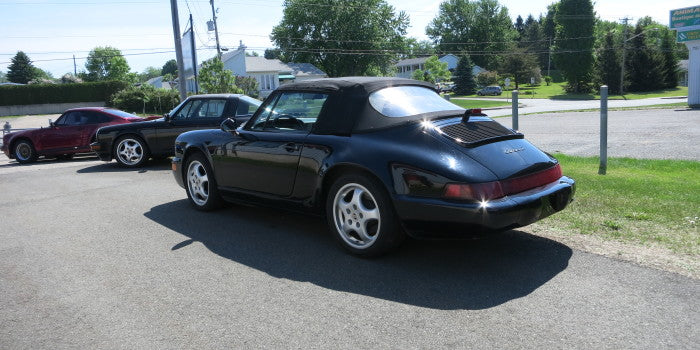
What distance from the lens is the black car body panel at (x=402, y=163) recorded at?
13.2 feet

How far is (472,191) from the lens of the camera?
3.94 meters

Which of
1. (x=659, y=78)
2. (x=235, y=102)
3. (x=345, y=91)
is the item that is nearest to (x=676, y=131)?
(x=235, y=102)

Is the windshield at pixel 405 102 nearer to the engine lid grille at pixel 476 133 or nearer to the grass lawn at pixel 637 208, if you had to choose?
the engine lid grille at pixel 476 133

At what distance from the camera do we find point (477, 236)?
3.98 m

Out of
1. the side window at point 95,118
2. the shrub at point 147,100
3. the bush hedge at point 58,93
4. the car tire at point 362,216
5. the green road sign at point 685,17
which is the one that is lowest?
the car tire at point 362,216

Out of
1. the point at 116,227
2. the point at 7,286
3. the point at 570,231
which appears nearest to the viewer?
the point at 7,286

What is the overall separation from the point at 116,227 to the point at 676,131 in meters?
15.2

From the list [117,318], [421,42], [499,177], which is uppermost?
[421,42]

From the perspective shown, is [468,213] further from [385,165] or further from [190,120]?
[190,120]

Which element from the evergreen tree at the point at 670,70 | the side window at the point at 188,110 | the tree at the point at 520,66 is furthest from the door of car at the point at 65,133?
the tree at the point at 520,66

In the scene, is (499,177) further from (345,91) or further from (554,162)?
(345,91)

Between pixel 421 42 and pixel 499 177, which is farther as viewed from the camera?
pixel 421 42

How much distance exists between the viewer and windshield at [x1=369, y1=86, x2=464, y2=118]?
4785mm

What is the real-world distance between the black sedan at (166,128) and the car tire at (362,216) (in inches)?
248
